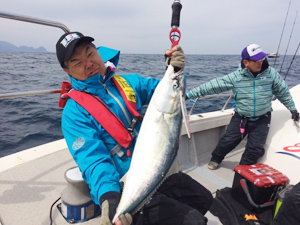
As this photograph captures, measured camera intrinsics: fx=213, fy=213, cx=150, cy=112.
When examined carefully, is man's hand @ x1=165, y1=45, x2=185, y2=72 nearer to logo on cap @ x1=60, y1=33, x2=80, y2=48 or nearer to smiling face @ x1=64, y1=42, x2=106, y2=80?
smiling face @ x1=64, y1=42, x2=106, y2=80

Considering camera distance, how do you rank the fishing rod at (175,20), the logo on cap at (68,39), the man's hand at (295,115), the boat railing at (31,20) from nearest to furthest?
1. the fishing rod at (175,20)
2. the logo on cap at (68,39)
3. the boat railing at (31,20)
4. the man's hand at (295,115)

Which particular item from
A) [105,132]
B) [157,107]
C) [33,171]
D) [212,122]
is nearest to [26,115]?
[33,171]

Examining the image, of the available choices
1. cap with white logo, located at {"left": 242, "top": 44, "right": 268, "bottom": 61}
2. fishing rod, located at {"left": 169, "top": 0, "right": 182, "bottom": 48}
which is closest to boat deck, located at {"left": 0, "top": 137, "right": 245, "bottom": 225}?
fishing rod, located at {"left": 169, "top": 0, "right": 182, "bottom": 48}

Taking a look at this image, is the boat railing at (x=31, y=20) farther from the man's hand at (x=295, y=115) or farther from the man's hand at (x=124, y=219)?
the man's hand at (x=295, y=115)

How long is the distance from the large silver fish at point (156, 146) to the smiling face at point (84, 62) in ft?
2.41

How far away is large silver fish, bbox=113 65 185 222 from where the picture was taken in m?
1.51

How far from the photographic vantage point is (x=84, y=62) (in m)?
1.96

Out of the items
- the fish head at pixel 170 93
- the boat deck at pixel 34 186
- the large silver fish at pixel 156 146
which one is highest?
the fish head at pixel 170 93

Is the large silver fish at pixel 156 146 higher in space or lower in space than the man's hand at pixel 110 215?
higher

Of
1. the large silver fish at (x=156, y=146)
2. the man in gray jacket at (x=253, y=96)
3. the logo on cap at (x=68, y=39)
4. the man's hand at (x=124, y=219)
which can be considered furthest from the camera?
the man in gray jacket at (x=253, y=96)

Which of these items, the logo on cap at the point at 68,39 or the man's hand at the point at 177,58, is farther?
the logo on cap at the point at 68,39

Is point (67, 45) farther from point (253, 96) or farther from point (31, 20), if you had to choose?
point (253, 96)

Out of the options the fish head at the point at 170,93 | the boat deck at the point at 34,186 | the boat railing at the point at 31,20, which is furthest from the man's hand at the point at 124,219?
the boat railing at the point at 31,20

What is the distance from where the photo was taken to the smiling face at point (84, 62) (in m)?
1.93
